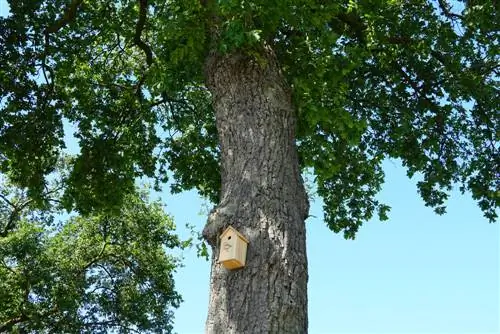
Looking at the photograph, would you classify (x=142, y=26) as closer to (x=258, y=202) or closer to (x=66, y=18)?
(x=66, y=18)

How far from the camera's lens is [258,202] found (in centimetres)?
429

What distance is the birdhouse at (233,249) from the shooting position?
3.93 m

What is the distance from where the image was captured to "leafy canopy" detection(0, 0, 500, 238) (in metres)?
7.65

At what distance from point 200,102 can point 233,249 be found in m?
6.30

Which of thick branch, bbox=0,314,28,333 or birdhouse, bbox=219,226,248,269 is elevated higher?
thick branch, bbox=0,314,28,333

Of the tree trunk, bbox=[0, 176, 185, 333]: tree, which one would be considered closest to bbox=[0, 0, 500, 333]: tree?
the tree trunk

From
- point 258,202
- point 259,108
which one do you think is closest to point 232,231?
point 258,202

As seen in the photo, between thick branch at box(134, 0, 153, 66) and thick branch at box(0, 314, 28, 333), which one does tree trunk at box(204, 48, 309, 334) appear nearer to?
thick branch at box(134, 0, 153, 66)

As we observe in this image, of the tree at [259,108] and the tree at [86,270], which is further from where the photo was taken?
the tree at [86,270]

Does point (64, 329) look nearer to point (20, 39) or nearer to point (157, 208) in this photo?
point (157, 208)

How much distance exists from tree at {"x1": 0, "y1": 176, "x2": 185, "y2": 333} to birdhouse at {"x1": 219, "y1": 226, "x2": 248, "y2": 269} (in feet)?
34.4

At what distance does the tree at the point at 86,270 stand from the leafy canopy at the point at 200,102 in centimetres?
507

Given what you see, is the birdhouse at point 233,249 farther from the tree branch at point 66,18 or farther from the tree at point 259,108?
the tree branch at point 66,18

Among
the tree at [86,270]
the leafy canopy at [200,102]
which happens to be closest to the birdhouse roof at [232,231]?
the leafy canopy at [200,102]
